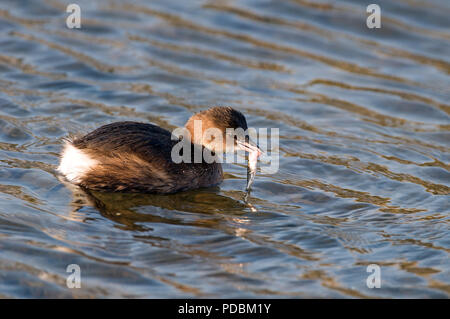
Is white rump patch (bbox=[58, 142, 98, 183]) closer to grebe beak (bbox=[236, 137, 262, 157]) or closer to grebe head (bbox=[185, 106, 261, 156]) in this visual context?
grebe head (bbox=[185, 106, 261, 156])

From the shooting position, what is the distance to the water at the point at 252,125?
577cm

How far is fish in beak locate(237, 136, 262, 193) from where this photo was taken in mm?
7230

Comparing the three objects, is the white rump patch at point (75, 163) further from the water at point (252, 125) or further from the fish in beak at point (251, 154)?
the fish in beak at point (251, 154)

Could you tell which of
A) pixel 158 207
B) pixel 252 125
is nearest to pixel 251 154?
pixel 158 207

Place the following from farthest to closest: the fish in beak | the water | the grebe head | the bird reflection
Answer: the grebe head → the fish in beak → the bird reflection → the water

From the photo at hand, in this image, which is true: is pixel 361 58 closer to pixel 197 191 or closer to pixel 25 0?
pixel 197 191

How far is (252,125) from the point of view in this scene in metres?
9.33

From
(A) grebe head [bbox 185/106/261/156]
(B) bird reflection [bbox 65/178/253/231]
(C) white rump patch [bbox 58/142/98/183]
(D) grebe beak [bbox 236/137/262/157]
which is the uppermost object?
(A) grebe head [bbox 185/106/261/156]

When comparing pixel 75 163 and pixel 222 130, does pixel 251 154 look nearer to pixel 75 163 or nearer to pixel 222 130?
pixel 222 130

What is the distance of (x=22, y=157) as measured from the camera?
787 centimetres

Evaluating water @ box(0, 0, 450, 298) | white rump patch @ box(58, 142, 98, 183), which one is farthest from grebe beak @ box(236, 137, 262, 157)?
white rump patch @ box(58, 142, 98, 183)

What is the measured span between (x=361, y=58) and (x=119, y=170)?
5.57 meters

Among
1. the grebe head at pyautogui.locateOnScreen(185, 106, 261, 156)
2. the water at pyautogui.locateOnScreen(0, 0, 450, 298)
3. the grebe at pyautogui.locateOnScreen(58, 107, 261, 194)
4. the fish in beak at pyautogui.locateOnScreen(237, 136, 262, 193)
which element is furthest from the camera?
the grebe head at pyautogui.locateOnScreen(185, 106, 261, 156)

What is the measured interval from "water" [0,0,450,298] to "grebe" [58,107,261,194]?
0.49 feet
